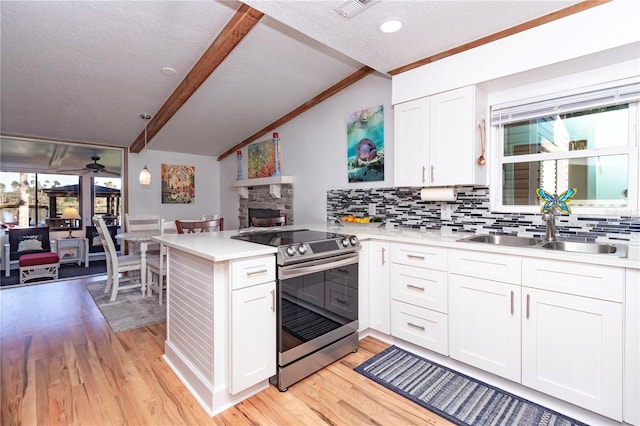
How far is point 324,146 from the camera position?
13.0 ft

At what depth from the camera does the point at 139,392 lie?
1.86 meters

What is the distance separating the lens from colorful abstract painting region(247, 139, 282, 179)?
4.74 metres

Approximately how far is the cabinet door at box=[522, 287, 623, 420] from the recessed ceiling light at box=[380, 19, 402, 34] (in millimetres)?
1838

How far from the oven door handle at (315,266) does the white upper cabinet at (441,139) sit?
891mm

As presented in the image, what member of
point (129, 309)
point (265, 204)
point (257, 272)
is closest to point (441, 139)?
point (257, 272)

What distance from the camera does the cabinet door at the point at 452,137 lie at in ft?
7.60

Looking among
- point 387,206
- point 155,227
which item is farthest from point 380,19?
point 155,227

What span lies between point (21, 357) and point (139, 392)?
1172 mm

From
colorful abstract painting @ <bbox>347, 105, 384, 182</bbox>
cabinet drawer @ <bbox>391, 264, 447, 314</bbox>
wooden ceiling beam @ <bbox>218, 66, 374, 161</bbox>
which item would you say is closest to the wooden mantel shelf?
wooden ceiling beam @ <bbox>218, 66, 374, 161</bbox>

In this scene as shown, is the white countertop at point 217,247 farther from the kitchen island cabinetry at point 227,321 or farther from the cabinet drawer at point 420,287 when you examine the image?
the cabinet drawer at point 420,287

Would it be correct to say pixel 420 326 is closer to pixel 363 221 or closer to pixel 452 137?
pixel 363 221

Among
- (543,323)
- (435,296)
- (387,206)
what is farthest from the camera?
(387,206)

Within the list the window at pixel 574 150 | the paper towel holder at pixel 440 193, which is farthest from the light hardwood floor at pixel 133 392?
the window at pixel 574 150

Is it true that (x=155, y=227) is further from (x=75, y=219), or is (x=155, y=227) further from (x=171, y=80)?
(x=75, y=219)
